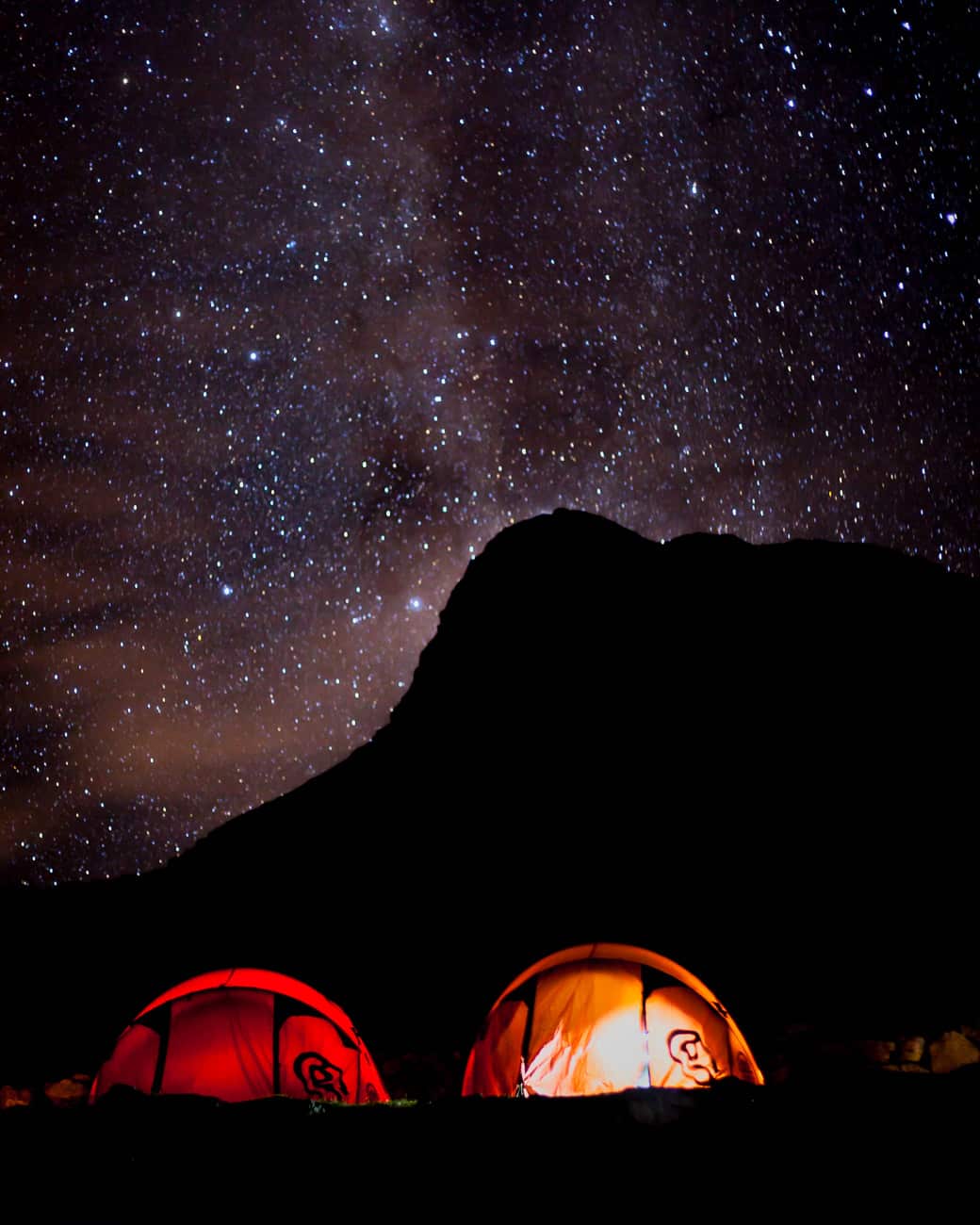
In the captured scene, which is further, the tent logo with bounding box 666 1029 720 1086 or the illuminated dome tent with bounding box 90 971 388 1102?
the illuminated dome tent with bounding box 90 971 388 1102

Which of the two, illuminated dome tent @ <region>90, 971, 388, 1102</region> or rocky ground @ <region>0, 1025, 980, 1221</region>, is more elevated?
rocky ground @ <region>0, 1025, 980, 1221</region>

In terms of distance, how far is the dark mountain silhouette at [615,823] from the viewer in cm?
1328

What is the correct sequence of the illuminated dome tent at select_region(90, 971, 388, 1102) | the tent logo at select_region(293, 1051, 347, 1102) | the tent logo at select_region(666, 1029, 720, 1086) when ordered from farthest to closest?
the tent logo at select_region(293, 1051, 347, 1102) → the illuminated dome tent at select_region(90, 971, 388, 1102) → the tent logo at select_region(666, 1029, 720, 1086)

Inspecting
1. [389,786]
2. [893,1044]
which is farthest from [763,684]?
[893,1044]

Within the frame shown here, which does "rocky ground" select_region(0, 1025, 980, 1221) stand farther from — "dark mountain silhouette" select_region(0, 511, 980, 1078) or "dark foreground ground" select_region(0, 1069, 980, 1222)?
"dark mountain silhouette" select_region(0, 511, 980, 1078)

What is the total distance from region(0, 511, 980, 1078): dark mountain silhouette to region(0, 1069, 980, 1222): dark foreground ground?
8.65 metres

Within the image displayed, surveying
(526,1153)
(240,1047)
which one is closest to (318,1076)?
(240,1047)

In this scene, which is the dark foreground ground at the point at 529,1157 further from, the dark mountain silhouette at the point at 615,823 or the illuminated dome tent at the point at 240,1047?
the dark mountain silhouette at the point at 615,823

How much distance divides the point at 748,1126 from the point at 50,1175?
2114mm

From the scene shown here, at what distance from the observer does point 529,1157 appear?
2.16m

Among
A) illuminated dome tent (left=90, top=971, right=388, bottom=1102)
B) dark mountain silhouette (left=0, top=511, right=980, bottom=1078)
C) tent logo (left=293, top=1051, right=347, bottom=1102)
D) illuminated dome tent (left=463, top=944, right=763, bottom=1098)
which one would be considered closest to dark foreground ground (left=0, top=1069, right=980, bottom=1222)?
illuminated dome tent (left=463, top=944, right=763, bottom=1098)

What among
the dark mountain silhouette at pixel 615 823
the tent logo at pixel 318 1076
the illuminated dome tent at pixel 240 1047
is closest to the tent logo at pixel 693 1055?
the illuminated dome tent at pixel 240 1047

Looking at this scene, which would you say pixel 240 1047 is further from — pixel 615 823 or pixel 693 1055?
pixel 615 823

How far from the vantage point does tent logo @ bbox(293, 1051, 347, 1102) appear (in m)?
6.48
